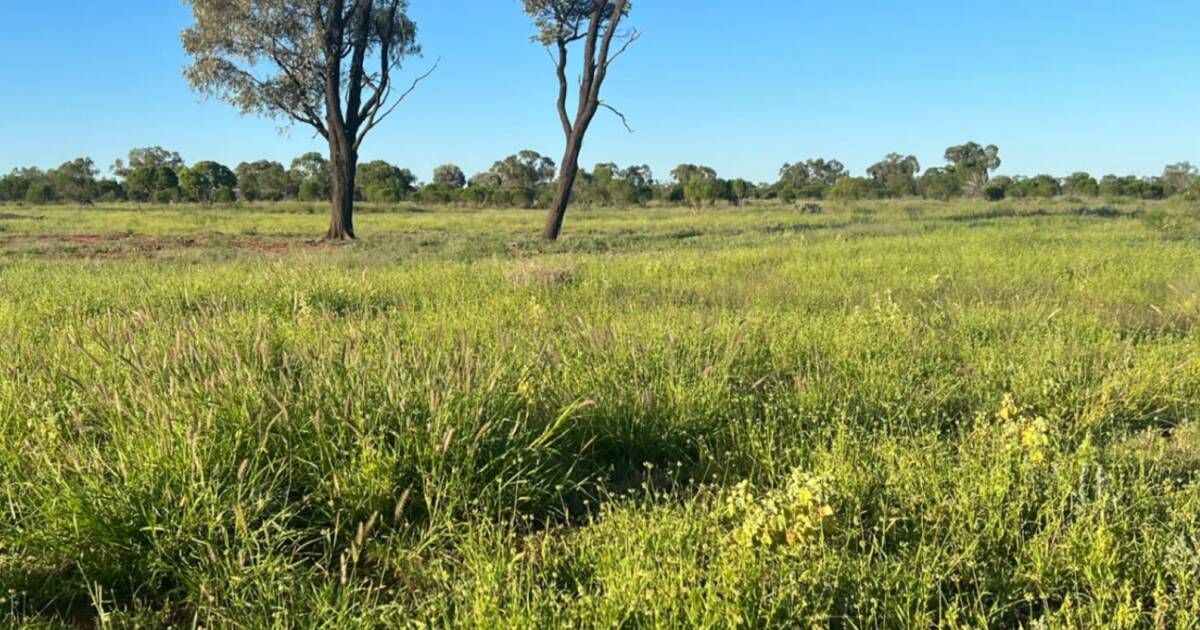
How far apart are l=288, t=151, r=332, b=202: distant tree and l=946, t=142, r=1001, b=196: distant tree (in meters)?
62.0

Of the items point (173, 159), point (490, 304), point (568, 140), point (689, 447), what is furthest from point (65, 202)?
point (689, 447)

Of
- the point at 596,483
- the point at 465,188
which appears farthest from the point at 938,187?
the point at 596,483

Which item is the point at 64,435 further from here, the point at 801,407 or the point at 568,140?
the point at 568,140

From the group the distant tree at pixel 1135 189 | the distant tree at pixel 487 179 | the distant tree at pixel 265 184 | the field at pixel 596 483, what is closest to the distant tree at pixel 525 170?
the distant tree at pixel 487 179

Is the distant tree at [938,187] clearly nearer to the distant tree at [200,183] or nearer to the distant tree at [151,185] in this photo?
the distant tree at [200,183]

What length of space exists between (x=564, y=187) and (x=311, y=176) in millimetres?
71968

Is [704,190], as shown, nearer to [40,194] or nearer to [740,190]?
[740,190]

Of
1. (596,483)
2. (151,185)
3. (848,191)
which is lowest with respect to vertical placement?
(596,483)

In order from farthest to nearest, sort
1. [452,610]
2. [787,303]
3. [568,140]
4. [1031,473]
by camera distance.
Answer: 1. [568,140]
2. [787,303]
3. [1031,473]
4. [452,610]

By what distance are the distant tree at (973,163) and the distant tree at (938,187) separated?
14.9 feet

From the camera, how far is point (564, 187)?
61.7 feet

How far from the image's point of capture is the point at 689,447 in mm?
3148

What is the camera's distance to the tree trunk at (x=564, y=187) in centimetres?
1848

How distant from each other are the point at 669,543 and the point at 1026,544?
116 cm
